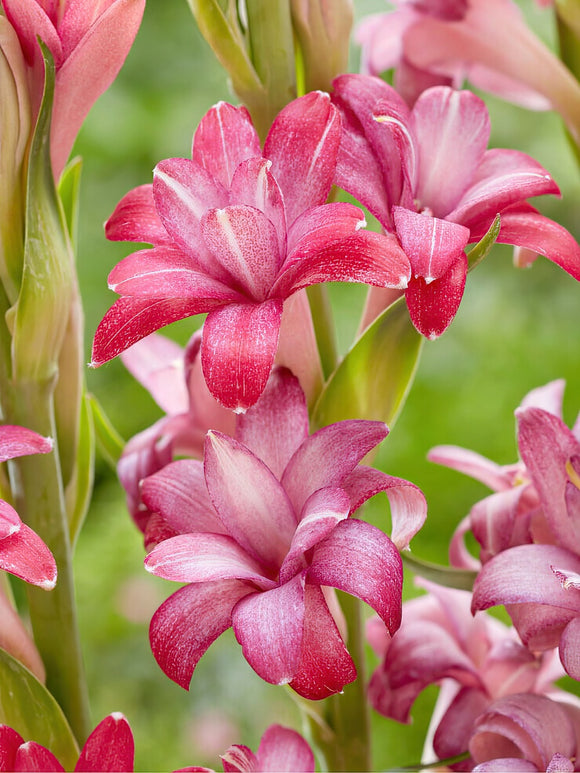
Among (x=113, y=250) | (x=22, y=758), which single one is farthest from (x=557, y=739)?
(x=113, y=250)

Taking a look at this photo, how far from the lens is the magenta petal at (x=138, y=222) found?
43cm

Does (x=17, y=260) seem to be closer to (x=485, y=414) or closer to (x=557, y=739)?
(x=557, y=739)

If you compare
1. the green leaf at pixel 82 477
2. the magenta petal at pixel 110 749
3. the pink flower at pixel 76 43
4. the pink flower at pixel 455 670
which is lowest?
the pink flower at pixel 455 670

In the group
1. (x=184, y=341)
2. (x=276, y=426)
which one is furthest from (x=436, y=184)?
(x=184, y=341)

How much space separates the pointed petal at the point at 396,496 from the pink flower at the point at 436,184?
0.20 ft

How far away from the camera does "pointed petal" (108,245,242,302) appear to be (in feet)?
1.28

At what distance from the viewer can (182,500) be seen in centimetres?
43

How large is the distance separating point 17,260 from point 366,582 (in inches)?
8.0

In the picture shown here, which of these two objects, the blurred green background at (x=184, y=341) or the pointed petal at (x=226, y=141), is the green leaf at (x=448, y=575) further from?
the blurred green background at (x=184, y=341)

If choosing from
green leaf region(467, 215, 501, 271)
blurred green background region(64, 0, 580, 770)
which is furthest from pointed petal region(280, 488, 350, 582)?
blurred green background region(64, 0, 580, 770)

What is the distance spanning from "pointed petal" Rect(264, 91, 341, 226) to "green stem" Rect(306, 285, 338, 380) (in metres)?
0.08

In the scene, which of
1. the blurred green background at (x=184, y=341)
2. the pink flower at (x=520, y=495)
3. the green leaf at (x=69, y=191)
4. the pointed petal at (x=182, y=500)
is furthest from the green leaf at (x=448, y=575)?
the blurred green background at (x=184, y=341)

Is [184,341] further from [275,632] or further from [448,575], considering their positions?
[275,632]

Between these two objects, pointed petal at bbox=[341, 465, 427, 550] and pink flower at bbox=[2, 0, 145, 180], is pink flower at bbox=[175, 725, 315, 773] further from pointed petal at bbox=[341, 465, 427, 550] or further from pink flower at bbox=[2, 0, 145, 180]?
pink flower at bbox=[2, 0, 145, 180]
